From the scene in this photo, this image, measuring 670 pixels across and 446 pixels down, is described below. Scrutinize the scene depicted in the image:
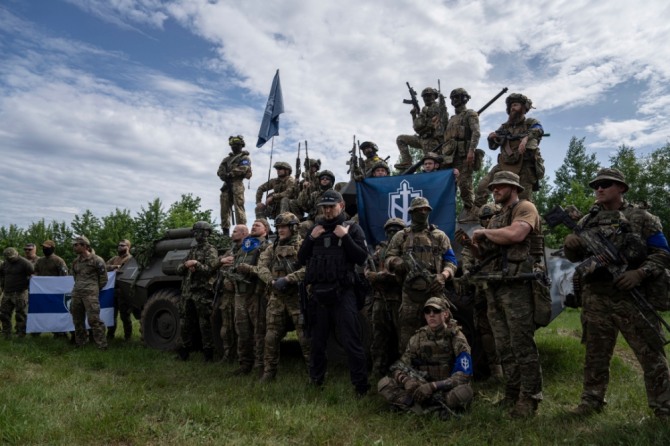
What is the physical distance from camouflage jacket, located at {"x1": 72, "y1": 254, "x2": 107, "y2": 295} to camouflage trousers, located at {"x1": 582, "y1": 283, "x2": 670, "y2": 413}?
7.96 meters

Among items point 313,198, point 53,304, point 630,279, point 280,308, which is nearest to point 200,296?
point 280,308

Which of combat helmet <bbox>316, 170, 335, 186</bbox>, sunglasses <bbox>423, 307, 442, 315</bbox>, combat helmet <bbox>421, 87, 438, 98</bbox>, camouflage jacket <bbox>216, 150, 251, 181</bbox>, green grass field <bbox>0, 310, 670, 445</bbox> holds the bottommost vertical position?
green grass field <bbox>0, 310, 670, 445</bbox>

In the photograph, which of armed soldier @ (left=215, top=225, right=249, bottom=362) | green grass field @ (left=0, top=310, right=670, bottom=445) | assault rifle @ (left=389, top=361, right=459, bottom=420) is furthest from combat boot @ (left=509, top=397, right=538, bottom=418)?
armed soldier @ (left=215, top=225, right=249, bottom=362)

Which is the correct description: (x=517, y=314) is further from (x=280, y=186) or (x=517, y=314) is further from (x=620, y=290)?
(x=280, y=186)

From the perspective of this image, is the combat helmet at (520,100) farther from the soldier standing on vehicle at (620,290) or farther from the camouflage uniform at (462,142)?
the soldier standing on vehicle at (620,290)

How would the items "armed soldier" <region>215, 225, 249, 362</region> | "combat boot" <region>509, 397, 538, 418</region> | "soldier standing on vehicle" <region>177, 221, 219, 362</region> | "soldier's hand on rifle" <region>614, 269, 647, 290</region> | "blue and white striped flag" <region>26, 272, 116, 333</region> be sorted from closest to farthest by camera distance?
"soldier's hand on rifle" <region>614, 269, 647, 290</region>
"combat boot" <region>509, 397, 538, 418</region>
"armed soldier" <region>215, 225, 249, 362</region>
"soldier standing on vehicle" <region>177, 221, 219, 362</region>
"blue and white striped flag" <region>26, 272, 116, 333</region>

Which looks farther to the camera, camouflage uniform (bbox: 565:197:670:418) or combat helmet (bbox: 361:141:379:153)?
combat helmet (bbox: 361:141:379:153)

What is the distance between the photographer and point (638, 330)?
412 centimetres

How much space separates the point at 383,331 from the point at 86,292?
577cm

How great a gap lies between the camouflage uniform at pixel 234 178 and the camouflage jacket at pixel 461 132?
4.07 meters

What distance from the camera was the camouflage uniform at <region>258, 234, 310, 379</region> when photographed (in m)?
6.20

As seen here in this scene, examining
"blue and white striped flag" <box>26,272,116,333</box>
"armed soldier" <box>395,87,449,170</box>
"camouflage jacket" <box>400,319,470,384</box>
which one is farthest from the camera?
"blue and white striped flag" <box>26,272,116,333</box>

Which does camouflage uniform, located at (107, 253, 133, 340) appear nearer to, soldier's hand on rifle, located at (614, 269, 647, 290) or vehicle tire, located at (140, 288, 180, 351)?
vehicle tire, located at (140, 288, 180, 351)

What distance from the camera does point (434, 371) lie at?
4.80 m
